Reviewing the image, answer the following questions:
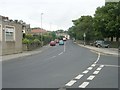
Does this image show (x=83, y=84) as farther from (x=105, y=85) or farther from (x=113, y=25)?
(x=113, y=25)

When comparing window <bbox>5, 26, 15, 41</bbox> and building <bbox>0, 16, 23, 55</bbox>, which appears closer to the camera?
building <bbox>0, 16, 23, 55</bbox>

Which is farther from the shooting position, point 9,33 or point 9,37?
point 9,37

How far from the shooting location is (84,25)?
107000mm

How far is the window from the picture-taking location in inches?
1661

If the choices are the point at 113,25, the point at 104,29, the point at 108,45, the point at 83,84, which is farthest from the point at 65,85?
the point at 108,45

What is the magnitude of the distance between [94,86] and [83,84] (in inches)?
26.1

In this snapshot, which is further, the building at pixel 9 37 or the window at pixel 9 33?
the window at pixel 9 33

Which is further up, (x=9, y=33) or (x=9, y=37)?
(x=9, y=33)

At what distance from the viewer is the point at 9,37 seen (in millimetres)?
43562

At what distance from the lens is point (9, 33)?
43438 millimetres

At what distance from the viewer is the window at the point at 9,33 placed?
138ft

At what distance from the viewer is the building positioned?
4038cm

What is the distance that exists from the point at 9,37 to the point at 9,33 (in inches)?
21.1

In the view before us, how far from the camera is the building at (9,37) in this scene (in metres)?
40.4
